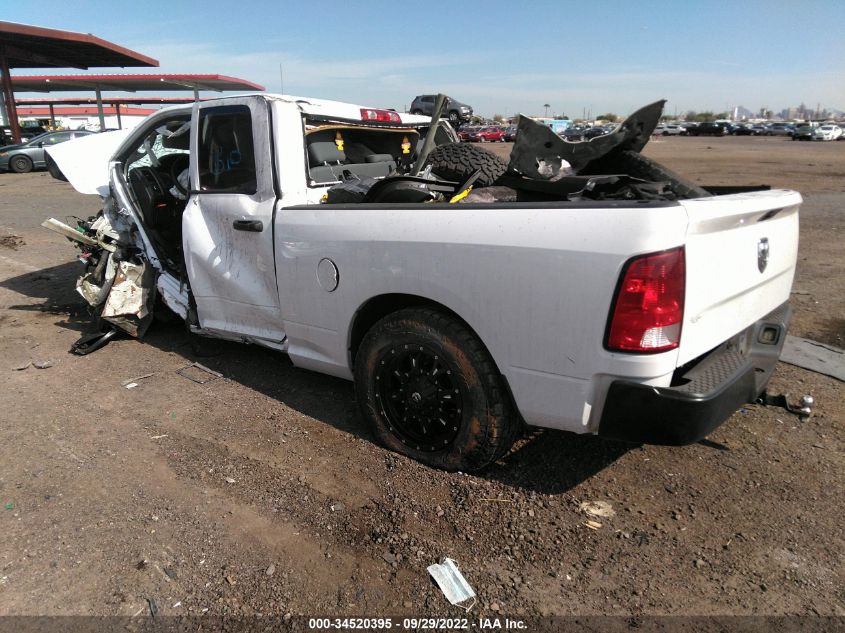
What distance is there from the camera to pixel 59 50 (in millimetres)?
28422

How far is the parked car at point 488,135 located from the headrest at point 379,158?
149ft

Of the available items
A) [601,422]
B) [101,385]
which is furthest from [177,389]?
[601,422]

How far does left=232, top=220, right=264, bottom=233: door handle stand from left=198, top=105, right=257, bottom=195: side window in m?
0.20

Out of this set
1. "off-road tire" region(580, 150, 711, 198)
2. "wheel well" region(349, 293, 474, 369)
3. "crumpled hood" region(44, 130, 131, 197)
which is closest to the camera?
"wheel well" region(349, 293, 474, 369)

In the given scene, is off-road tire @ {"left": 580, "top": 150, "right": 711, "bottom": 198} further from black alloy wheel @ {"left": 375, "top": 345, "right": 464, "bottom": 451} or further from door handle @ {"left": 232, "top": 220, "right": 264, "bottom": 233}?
door handle @ {"left": 232, "top": 220, "right": 264, "bottom": 233}

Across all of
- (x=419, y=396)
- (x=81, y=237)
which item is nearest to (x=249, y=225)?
(x=419, y=396)

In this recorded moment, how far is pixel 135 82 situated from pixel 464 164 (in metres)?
38.9

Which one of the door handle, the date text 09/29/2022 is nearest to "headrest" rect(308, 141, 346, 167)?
the door handle

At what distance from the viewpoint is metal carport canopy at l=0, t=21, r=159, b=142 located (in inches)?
991

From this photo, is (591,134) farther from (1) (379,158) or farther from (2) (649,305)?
(2) (649,305)

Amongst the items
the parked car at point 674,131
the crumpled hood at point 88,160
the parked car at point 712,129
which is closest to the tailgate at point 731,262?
the crumpled hood at point 88,160

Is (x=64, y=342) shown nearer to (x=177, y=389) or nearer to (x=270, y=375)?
(x=177, y=389)

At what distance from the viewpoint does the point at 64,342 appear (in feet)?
17.0

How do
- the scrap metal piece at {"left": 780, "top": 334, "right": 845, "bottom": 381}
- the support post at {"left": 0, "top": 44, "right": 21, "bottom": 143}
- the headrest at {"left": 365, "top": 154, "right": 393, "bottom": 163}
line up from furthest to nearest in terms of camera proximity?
the support post at {"left": 0, "top": 44, "right": 21, "bottom": 143} → the headrest at {"left": 365, "top": 154, "right": 393, "bottom": 163} → the scrap metal piece at {"left": 780, "top": 334, "right": 845, "bottom": 381}
